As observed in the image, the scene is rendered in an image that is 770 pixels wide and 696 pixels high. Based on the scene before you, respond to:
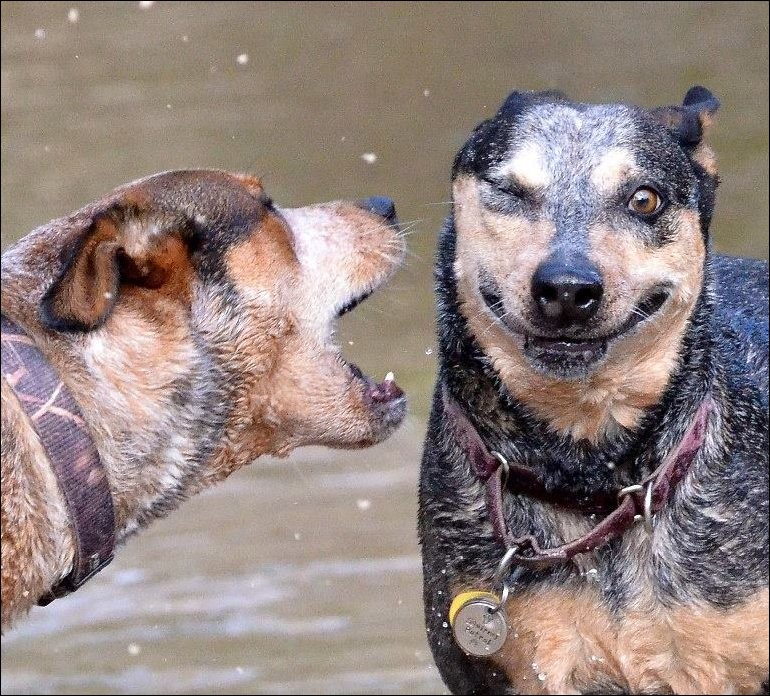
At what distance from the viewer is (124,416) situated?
3.44m

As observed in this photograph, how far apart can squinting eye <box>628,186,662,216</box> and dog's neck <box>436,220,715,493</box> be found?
0.32 m

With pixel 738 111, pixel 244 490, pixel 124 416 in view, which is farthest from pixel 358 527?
pixel 738 111

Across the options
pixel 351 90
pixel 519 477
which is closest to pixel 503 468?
pixel 519 477

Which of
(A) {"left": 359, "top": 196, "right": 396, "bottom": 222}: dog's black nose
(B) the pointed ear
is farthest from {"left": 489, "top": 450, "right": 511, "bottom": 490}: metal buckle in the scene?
(B) the pointed ear

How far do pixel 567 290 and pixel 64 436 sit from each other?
4.73 ft

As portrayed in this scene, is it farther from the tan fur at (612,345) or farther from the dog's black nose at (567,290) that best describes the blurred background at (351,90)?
the dog's black nose at (567,290)

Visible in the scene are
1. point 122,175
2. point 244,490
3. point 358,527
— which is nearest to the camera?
point 358,527

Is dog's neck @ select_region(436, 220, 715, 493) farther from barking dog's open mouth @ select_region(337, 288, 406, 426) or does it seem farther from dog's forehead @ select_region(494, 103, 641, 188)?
dog's forehead @ select_region(494, 103, 641, 188)

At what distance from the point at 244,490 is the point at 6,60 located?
4.63 metres

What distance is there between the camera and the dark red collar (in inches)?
162

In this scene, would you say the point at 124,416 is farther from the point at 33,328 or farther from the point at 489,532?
the point at 489,532

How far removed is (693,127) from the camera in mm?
4582

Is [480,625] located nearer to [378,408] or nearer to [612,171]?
[378,408]

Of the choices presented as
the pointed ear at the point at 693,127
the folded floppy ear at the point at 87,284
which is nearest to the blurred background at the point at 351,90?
the pointed ear at the point at 693,127
